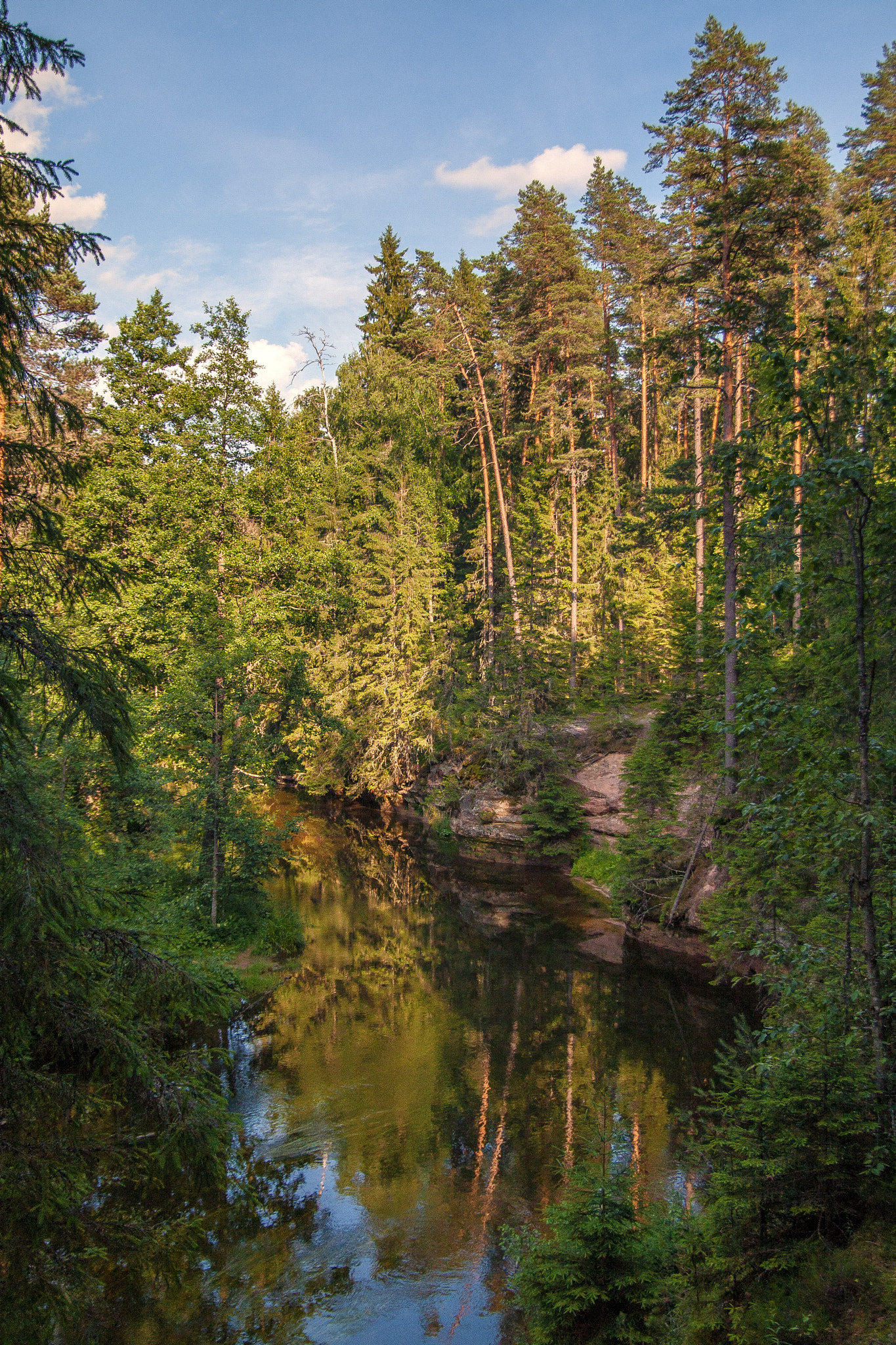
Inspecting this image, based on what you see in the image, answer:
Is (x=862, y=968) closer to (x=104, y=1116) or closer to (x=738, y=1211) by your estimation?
(x=738, y=1211)

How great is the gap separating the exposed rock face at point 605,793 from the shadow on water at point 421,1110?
13.8 feet

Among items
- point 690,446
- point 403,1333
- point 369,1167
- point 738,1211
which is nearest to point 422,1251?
point 403,1333

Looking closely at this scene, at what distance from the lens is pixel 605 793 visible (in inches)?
1060

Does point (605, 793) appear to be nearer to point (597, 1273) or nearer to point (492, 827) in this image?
point (492, 827)

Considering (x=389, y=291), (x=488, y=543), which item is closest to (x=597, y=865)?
(x=488, y=543)

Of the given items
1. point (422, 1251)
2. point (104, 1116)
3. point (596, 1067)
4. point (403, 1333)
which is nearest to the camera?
point (403, 1333)

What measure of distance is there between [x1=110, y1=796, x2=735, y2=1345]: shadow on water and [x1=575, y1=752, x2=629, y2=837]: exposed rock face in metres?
4.22

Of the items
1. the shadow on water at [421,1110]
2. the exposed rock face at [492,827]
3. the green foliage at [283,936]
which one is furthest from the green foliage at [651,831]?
the exposed rock face at [492,827]

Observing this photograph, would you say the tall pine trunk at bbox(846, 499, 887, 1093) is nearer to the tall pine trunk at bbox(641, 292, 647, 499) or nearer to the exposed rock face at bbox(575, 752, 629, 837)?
the exposed rock face at bbox(575, 752, 629, 837)

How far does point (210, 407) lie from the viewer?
2384 centimetres

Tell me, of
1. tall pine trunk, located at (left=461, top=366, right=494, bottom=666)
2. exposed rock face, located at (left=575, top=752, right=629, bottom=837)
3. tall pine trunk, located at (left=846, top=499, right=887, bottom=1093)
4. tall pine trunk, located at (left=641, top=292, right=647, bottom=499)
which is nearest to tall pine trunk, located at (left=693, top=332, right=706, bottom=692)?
tall pine trunk, located at (left=641, top=292, right=647, bottom=499)

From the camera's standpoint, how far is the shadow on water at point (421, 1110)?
838cm

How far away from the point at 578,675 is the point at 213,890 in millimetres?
18785

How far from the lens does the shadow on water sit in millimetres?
8383
